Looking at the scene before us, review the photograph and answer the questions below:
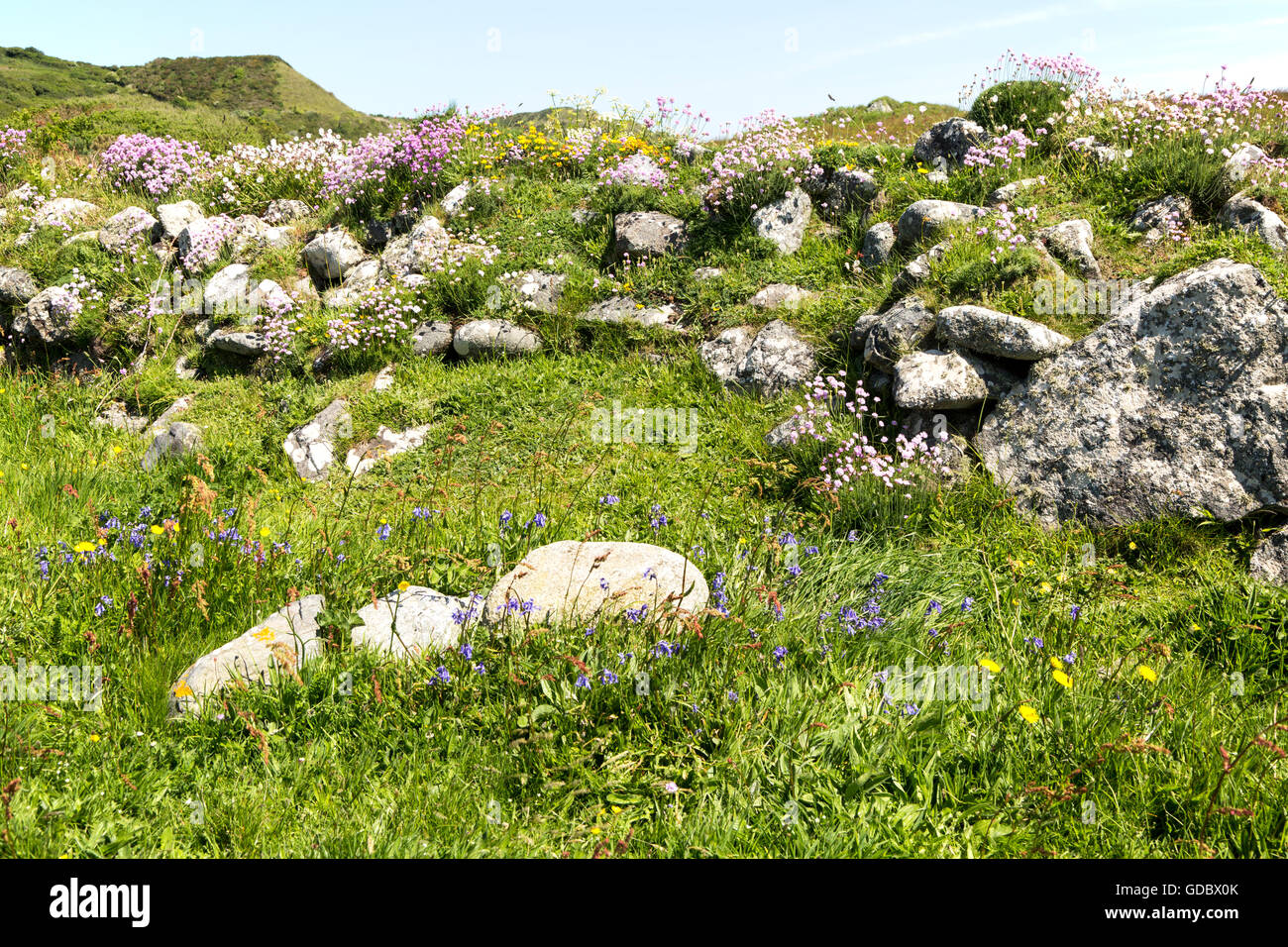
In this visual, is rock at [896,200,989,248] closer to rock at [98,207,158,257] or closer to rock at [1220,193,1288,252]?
rock at [1220,193,1288,252]

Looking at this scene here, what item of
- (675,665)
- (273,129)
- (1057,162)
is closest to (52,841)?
(675,665)

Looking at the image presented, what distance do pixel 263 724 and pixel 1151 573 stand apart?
560cm

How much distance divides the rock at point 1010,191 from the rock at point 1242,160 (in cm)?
162

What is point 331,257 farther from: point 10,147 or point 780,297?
point 10,147

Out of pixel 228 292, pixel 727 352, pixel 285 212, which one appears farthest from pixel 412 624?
pixel 285 212

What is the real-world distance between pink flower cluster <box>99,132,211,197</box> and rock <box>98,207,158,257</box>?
1.13 meters

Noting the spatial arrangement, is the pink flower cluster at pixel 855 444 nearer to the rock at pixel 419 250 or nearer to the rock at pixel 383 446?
the rock at pixel 383 446

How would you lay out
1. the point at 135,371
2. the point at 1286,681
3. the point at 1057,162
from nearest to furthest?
the point at 1286,681 < the point at 1057,162 < the point at 135,371

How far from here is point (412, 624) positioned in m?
4.45

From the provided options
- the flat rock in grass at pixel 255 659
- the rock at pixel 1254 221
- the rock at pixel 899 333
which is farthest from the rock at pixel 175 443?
the rock at pixel 1254 221

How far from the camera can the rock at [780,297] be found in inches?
324
